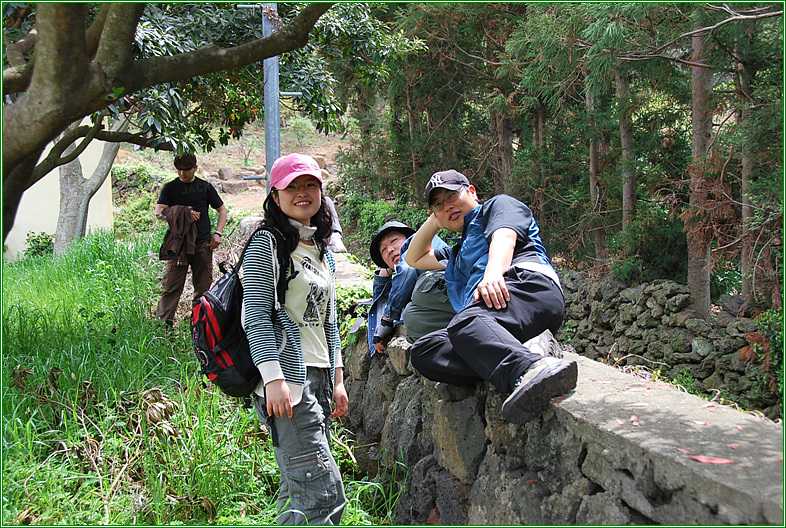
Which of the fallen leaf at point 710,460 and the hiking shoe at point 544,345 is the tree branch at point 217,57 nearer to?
the hiking shoe at point 544,345

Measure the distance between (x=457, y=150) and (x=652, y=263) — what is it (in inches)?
229

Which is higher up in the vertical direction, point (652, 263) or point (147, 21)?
point (147, 21)

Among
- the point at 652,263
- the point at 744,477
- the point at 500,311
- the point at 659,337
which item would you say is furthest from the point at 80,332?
the point at 652,263

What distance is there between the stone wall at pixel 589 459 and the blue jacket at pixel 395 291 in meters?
0.54

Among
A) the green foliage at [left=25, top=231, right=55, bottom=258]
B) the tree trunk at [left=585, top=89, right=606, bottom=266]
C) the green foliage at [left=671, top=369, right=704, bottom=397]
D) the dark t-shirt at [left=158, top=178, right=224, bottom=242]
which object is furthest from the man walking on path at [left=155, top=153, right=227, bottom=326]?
the green foliage at [left=25, top=231, right=55, bottom=258]

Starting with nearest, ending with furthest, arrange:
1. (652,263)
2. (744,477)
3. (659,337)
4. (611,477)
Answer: (744,477) < (611,477) < (659,337) < (652,263)

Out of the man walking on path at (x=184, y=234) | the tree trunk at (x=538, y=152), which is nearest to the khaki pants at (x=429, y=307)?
the man walking on path at (x=184, y=234)

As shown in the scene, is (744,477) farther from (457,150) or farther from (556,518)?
(457,150)

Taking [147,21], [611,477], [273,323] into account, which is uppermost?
[147,21]

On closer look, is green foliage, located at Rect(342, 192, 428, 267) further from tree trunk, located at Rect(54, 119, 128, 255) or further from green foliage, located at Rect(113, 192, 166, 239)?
green foliage, located at Rect(113, 192, 166, 239)

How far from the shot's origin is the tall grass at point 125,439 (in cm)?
321

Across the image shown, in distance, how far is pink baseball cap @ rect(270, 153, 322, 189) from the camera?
263 cm

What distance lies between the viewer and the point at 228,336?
8.63 ft

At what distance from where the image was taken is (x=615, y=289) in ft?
30.9
